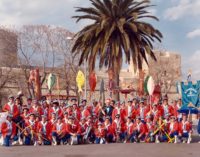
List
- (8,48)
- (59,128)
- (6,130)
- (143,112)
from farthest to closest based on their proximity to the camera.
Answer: (8,48) < (143,112) < (59,128) < (6,130)

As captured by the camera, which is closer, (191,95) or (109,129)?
(109,129)

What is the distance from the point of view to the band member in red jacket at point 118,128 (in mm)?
17156

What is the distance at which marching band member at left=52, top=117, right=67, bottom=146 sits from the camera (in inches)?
637

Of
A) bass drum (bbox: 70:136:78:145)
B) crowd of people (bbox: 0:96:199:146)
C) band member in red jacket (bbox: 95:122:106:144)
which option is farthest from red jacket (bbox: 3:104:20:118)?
band member in red jacket (bbox: 95:122:106:144)

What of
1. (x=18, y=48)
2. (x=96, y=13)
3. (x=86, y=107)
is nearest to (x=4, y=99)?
(x=18, y=48)

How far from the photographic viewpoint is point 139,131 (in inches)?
672

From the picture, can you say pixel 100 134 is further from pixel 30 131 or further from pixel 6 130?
pixel 6 130

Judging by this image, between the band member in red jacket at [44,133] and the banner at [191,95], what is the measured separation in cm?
655

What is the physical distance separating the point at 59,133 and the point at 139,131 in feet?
11.5

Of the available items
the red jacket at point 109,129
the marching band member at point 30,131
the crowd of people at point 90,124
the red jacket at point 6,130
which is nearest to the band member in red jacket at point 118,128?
the crowd of people at point 90,124

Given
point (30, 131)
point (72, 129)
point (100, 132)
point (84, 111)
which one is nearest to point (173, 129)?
point (100, 132)

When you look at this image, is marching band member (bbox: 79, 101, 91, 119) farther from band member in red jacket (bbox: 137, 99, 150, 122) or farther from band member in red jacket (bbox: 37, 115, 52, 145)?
band member in red jacket (bbox: 137, 99, 150, 122)

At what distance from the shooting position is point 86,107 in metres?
18.5

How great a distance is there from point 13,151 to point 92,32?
1210 cm
